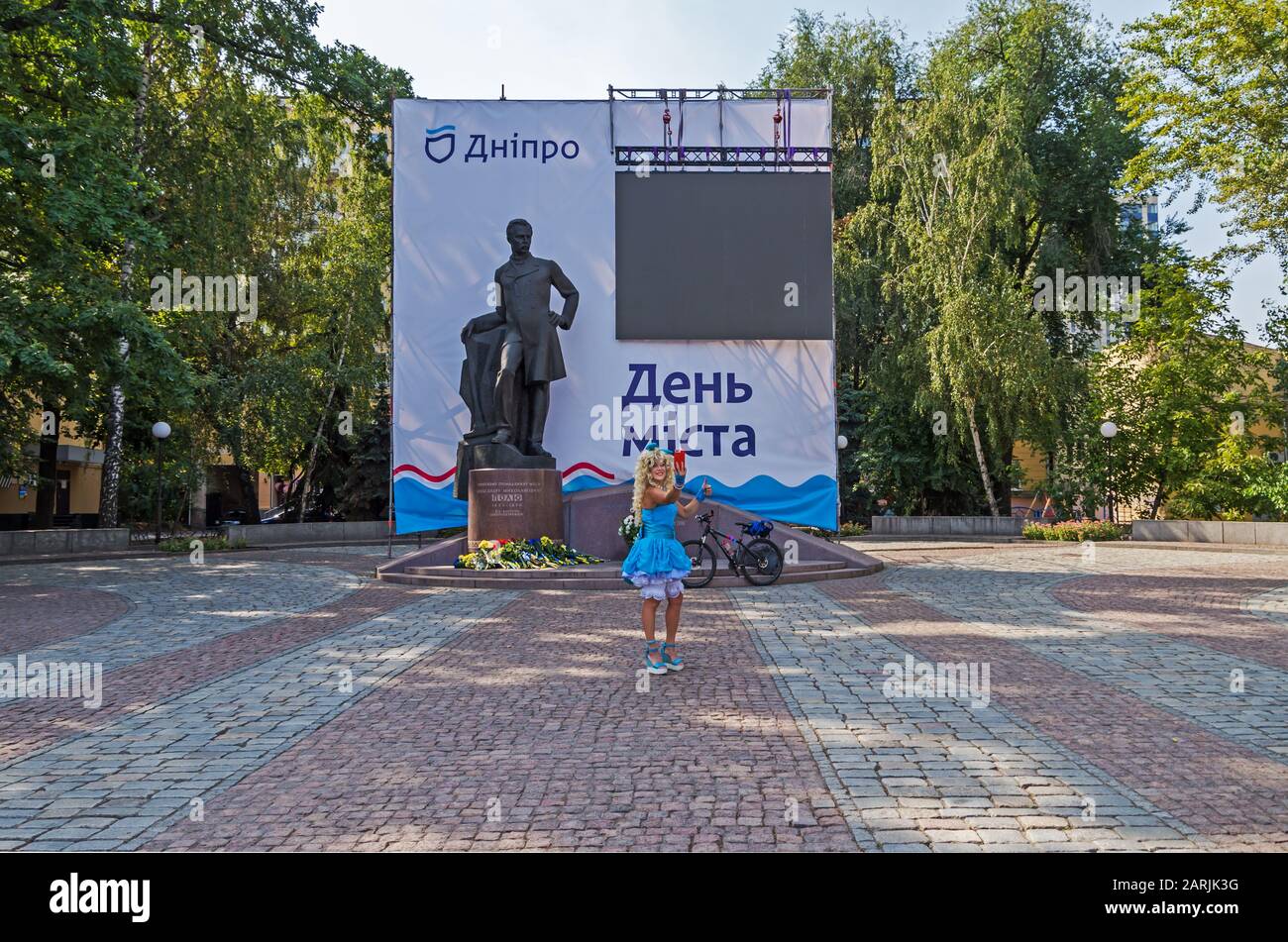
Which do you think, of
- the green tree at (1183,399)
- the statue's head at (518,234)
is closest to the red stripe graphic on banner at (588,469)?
the statue's head at (518,234)

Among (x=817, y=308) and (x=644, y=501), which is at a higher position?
(x=817, y=308)

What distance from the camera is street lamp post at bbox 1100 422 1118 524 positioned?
25.8m

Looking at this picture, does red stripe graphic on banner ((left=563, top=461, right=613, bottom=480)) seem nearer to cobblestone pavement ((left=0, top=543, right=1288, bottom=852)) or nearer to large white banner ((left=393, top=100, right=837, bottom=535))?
large white banner ((left=393, top=100, right=837, bottom=535))

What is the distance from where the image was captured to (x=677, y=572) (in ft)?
23.1

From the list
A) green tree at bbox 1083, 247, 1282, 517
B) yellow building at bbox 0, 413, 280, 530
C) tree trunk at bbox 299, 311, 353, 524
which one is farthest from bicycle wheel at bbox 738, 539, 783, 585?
yellow building at bbox 0, 413, 280, 530

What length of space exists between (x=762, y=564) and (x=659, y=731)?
341 inches

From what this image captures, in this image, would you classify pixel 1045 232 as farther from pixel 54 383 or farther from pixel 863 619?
pixel 54 383

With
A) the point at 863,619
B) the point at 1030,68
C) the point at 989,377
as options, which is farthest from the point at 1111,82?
the point at 863,619

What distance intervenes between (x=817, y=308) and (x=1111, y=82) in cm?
2314

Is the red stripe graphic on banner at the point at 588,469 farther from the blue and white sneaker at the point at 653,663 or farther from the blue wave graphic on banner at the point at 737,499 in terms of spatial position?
the blue and white sneaker at the point at 653,663

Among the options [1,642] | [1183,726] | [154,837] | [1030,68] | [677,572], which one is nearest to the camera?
[154,837]

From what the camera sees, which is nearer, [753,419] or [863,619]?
[863,619]

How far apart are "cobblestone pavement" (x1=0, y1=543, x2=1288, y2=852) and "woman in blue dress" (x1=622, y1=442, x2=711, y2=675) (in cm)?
31

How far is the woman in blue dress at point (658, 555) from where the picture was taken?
23.2ft
